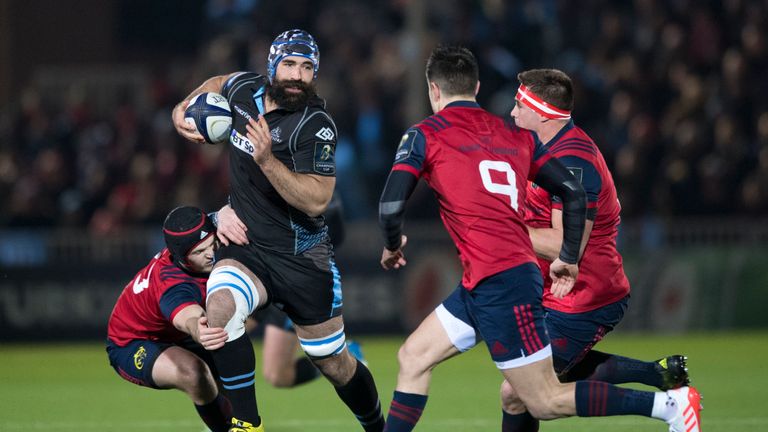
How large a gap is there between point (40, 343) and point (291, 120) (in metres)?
8.91

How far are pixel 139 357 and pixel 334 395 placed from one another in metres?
3.76

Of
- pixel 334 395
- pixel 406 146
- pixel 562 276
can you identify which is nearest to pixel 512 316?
pixel 562 276

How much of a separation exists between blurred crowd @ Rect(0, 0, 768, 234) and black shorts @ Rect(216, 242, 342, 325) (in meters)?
8.22

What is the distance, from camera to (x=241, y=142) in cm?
692

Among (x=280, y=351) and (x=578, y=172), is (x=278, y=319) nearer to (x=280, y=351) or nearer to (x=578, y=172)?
(x=280, y=351)

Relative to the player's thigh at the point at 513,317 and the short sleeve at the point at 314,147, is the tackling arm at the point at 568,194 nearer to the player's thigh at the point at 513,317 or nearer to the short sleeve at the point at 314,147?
the player's thigh at the point at 513,317

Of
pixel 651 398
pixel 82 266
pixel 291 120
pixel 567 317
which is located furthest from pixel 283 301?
pixel 82 266

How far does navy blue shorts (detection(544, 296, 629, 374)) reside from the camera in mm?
6590

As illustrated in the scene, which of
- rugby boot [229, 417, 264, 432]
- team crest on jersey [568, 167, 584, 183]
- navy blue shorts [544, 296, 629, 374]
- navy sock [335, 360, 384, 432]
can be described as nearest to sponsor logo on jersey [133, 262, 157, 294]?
rugby boot [229, 417, 264, 432]

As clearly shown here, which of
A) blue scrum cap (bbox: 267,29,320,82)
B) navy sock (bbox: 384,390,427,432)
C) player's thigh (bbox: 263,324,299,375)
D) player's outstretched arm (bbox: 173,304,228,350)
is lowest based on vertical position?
player's thigh (bbox: 263,324,299,375)

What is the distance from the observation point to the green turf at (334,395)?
8.60 metres

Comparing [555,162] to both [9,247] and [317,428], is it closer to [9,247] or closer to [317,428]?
[317,428]

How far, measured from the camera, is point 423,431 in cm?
816

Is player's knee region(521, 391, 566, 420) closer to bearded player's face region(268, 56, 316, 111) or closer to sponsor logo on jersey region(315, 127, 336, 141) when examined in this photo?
sponsor logo on jersey region(315, 127, 336, 141)
